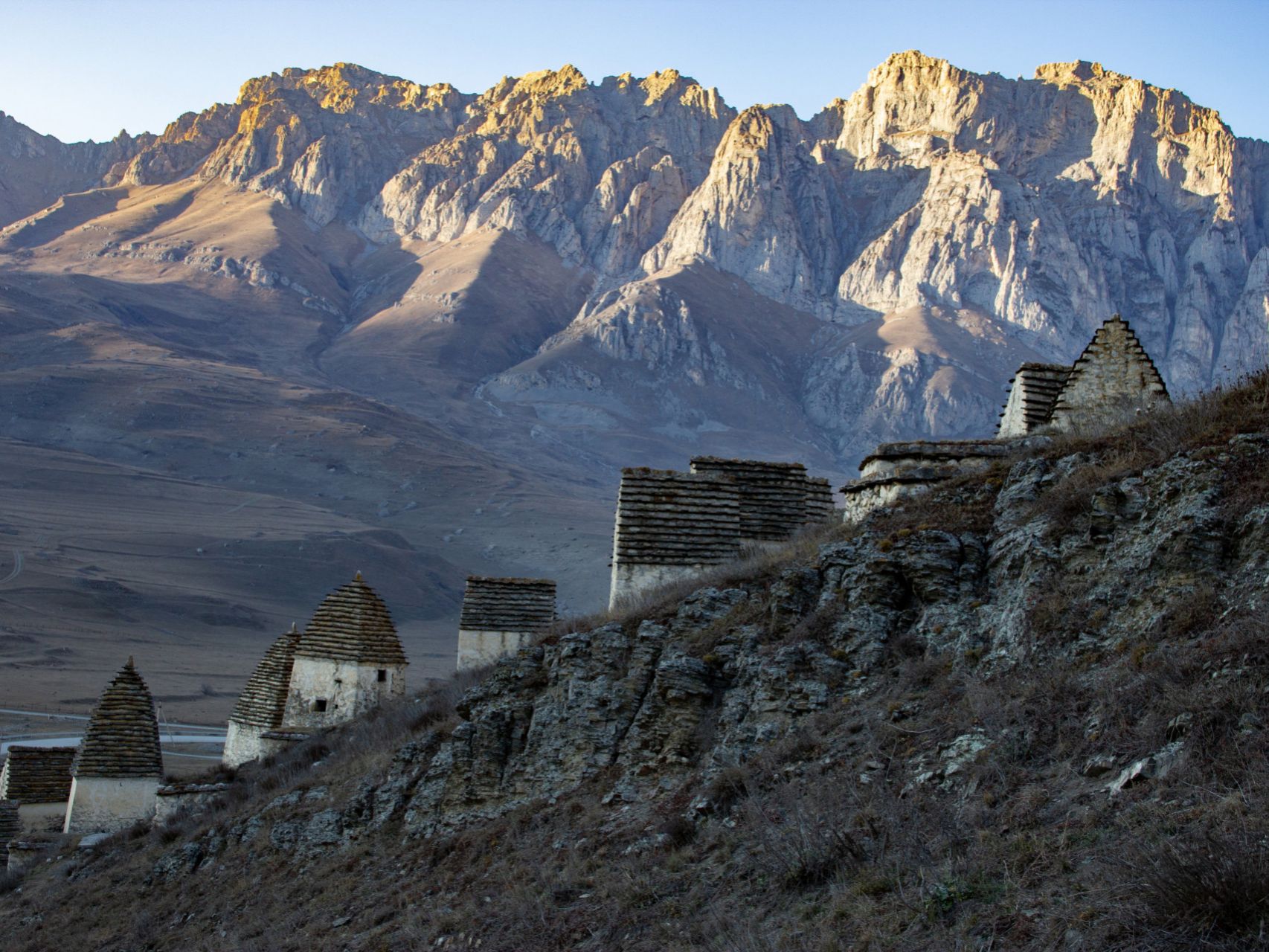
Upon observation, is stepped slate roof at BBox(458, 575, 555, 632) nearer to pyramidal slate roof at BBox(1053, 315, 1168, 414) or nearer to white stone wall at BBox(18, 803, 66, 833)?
white stone wall at BBox(18, 803, 66, 833)

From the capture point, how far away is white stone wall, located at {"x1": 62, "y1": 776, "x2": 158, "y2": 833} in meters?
24.0

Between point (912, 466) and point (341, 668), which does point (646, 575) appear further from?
point (341, 668)

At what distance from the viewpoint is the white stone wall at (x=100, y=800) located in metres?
24.0

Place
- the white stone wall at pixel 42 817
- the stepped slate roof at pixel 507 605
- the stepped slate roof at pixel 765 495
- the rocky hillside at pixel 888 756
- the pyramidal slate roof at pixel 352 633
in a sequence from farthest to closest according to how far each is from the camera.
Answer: the white stone wall at pixel 42 817 → the stepped slate roof at pixel 507 605 → the pyramidal slate roof at pixel 352 633 → the stepped slate roof at pixel 765 495 → the rocky hillside at pixel 888 756

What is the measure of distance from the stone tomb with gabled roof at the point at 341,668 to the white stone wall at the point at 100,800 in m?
3.06

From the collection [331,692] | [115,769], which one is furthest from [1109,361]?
[115,769]

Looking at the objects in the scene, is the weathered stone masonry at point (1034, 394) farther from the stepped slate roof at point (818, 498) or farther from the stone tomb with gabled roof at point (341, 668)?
the stone tomb with gabled roof at point (341, 668)

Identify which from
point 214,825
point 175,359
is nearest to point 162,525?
point 175,359

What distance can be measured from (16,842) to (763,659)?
19586 mm

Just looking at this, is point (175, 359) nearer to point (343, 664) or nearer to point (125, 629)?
point (125, 629)

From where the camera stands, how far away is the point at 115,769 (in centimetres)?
2409

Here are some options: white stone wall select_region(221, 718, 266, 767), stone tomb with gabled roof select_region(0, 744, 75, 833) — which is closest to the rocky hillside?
white stone wall select_region(221, 718, 266, 767)

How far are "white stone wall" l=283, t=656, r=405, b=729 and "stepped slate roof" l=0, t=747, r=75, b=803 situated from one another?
6.39 m

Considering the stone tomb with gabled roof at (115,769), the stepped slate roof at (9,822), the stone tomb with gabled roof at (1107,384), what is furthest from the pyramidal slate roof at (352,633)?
the stone tomb with gabled roof at (1107,384)
